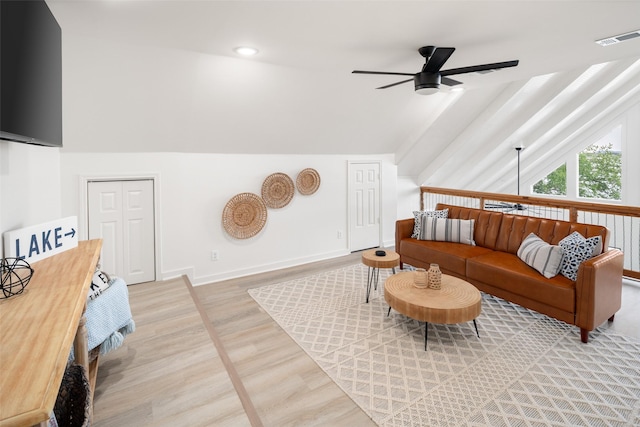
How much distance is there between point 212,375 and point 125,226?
8.11ft

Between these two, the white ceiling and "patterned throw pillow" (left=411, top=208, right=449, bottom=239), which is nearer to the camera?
the white ceiling

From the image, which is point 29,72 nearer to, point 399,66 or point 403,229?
point 399,66

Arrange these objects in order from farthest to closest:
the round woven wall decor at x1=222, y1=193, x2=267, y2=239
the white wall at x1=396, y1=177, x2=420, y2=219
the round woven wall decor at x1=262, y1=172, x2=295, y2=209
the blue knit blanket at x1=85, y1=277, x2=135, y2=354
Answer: the white wall at x1=396, y1=177, x2=420, y2=219 → the round woven wall decor at x1=262, y1=172, x2=295, y2=209 → the round woven wall decor at x1=222, y1=193, x2=267, y2=239 → the blue knit blanket at x1=85, y1=277, x2=135, y2=354

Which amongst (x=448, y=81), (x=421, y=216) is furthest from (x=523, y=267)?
(x=448, y=81)

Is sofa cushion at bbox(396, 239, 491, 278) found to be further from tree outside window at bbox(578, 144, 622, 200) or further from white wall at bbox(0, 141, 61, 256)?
tree outside window at bbox(578, 144, 622, 200)

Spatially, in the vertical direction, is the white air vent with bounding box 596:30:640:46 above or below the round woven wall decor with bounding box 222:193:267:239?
A: above

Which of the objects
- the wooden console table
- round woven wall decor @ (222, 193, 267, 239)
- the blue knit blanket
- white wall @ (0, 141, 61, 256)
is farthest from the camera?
round woven wall decor @ (222, 193, 267, 239)

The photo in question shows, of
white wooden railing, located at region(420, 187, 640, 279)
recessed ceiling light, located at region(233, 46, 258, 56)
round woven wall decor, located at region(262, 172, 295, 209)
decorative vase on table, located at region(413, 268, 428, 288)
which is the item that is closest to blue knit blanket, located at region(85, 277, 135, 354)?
recessed ceiling light, located at region(233, 46, 258, 56)

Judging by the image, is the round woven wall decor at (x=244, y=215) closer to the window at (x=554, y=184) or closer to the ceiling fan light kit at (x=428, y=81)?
the ceiling fan light kit at (x=428, y=81)

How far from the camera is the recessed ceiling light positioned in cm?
277

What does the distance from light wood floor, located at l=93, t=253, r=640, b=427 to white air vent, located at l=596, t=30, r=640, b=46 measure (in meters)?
2.53

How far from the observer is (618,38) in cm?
273

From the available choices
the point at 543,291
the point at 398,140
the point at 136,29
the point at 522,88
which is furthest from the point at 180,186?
the point at 522,88

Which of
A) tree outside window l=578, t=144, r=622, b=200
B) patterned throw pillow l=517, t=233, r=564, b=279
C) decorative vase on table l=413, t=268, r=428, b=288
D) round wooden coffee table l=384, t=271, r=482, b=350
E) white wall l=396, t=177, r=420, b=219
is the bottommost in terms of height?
round wooden coffee table l=384, t=271, r=482, b=350
